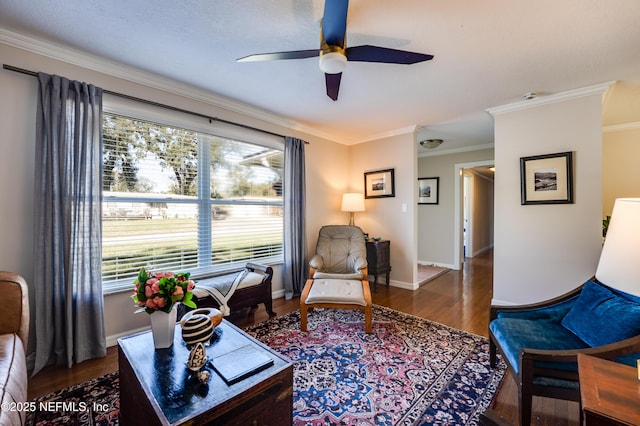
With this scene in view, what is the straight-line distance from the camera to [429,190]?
18.1ft

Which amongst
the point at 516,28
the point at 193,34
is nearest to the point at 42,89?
the point at 193,34

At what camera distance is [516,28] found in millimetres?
1759

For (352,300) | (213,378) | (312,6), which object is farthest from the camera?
(352,300)

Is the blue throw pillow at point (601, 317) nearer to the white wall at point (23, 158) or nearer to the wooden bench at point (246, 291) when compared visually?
the wooden bench at point (246, 291)

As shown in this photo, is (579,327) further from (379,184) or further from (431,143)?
(431,143)

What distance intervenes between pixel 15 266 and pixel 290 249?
2454 mm

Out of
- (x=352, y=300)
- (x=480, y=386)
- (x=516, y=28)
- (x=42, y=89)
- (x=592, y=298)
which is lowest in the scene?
(x=480, y=386)

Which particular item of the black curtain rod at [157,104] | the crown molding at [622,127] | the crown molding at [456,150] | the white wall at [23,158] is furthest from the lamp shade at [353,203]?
the crown molding at [622,127]

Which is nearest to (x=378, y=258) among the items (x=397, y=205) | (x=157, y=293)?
(x=397, y=205)

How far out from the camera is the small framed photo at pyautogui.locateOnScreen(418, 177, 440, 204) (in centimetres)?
541

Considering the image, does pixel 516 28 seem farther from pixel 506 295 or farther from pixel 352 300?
pixel 506 295

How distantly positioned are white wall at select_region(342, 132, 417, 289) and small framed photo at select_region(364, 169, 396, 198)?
2.5 inches

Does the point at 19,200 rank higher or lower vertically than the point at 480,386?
higher

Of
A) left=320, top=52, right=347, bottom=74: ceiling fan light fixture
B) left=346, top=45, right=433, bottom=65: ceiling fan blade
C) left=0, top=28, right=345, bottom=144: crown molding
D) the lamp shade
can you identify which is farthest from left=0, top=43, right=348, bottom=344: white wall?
the lamp shade
